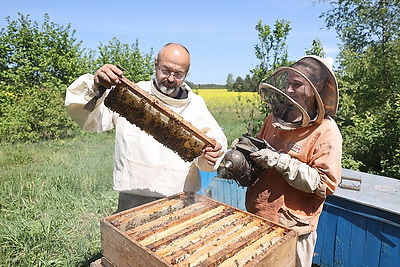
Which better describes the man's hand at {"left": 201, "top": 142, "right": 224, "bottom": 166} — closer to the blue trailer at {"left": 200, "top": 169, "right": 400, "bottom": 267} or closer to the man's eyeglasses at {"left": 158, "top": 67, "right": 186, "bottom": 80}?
the man's eyeglasses at {"left": 158, "top": 67, "right": 186, "bottom": 80}

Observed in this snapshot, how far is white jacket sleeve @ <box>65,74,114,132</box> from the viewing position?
6.75 feet

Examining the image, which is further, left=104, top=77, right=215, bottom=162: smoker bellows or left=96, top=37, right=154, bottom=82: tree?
left=96, top=37, right=154, bottom=82: tree

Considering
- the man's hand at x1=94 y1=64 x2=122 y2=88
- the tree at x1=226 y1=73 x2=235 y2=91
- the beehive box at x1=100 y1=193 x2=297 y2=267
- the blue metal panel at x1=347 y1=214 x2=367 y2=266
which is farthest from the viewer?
the tree at x1=226 y1=73 x2=235 y2=91

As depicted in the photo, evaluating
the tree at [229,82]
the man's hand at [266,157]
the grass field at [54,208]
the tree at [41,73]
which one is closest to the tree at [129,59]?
the tree at [41,73]

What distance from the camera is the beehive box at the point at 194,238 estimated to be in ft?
4.41

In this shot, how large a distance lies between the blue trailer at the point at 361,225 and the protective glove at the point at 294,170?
1.39 metres

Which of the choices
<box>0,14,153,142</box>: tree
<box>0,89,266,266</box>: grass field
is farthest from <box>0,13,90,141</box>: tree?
<box>0,89,266,266</box>: grass field

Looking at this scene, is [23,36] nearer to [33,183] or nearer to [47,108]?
[47,108]

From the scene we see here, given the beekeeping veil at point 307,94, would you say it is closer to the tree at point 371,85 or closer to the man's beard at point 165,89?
the man's beard at point 165,89

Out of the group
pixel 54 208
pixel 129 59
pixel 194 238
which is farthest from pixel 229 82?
pixel 194 238

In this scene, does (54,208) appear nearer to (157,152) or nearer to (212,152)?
(157,152)

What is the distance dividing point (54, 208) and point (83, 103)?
10.2ft

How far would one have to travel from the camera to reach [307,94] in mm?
2082

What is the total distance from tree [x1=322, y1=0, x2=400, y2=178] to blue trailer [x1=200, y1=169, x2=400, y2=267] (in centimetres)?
293
